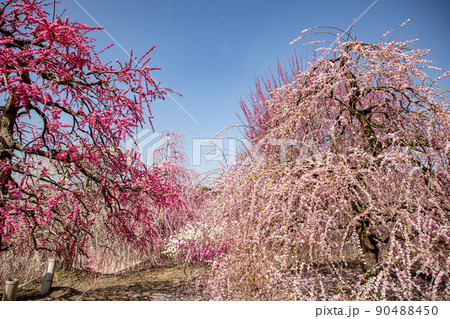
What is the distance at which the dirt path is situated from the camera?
4.80m

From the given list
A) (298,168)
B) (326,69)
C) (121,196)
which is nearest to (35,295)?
(121,196)

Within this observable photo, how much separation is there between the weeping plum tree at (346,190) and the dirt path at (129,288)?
7.66 ft

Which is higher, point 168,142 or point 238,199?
point 168,142

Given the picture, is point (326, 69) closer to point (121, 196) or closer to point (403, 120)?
point (403, 120)

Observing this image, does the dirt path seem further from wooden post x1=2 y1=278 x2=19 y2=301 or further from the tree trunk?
the tree trunk

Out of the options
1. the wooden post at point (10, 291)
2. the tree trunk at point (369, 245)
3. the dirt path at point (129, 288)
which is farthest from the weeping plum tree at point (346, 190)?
the wooden post at point (10, 291)

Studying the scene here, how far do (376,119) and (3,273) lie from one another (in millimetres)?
8063

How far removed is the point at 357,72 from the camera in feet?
8.82

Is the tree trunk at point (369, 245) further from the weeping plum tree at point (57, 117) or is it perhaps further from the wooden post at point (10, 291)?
the wooden post at point (10, 291)

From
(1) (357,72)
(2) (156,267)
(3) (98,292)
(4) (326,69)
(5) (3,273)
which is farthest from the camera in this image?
(2) (156,267)

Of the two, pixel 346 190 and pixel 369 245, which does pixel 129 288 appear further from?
pixel 346 190

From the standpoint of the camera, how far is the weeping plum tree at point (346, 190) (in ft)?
6.93
